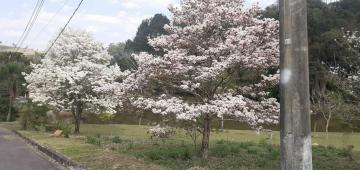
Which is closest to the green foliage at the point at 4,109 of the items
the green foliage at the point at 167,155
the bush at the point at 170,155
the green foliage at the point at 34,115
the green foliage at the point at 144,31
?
the green foliage at the point at 144,31

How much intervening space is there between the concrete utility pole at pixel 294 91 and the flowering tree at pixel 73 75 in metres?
27.3

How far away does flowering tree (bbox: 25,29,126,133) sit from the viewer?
34.0 meters

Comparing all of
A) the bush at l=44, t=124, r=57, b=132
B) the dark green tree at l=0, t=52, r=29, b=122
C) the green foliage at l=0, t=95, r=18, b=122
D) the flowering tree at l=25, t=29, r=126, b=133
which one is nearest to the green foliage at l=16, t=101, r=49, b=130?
the bush at l=44, t=124, r=57, b=132

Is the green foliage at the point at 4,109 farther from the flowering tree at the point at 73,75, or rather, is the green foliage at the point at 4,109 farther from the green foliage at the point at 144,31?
the flowering tree at the point at 73,75

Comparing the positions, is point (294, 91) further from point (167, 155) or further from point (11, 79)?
point (11, 79)

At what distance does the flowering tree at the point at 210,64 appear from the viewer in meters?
15.1

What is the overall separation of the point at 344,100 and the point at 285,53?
1107 cm

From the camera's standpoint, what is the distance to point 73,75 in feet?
111

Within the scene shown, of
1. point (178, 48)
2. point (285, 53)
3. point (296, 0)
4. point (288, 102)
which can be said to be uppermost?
point (178, 48)

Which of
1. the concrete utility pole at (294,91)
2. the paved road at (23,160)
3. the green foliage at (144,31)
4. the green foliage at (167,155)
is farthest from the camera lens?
the green foliage at (144,31)

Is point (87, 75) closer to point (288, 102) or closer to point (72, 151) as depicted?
point (72, 151)

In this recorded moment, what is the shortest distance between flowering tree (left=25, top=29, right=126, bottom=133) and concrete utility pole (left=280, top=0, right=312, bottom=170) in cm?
2727

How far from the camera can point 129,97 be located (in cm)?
1706

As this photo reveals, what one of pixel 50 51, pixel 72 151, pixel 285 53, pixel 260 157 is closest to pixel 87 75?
pixel 50 51
